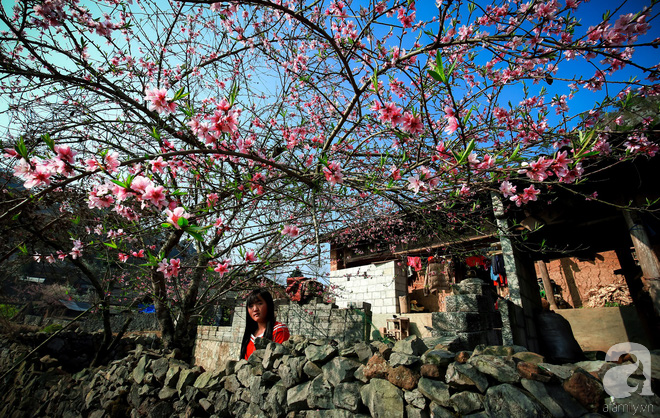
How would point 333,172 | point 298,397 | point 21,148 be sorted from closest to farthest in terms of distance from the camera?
point 21,148, point 333,172, point 298,397

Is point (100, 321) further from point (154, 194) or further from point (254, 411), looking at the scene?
point (154, 194)

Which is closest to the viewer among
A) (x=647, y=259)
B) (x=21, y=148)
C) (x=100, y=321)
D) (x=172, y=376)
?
(x=21, y=148)

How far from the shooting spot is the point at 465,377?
5.76 feet

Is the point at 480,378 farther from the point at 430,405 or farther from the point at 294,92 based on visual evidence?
the point at 294,92

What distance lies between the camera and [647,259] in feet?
13.4

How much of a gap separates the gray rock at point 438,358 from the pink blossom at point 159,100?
2449 millimetres

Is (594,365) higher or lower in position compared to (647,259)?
lower

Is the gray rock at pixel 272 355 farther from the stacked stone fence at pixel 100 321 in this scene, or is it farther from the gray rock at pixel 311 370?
the stacked stone fence at pixel 100 321

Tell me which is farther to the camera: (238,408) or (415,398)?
(238,408)

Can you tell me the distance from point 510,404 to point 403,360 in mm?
664

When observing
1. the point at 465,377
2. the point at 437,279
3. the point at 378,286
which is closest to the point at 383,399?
the point at 465,377

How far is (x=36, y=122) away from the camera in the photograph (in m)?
3.77

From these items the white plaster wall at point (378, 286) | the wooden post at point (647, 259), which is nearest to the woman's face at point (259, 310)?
the white plaster wall at point (378, 286)

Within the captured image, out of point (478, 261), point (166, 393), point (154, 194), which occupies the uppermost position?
point (478, 261)
